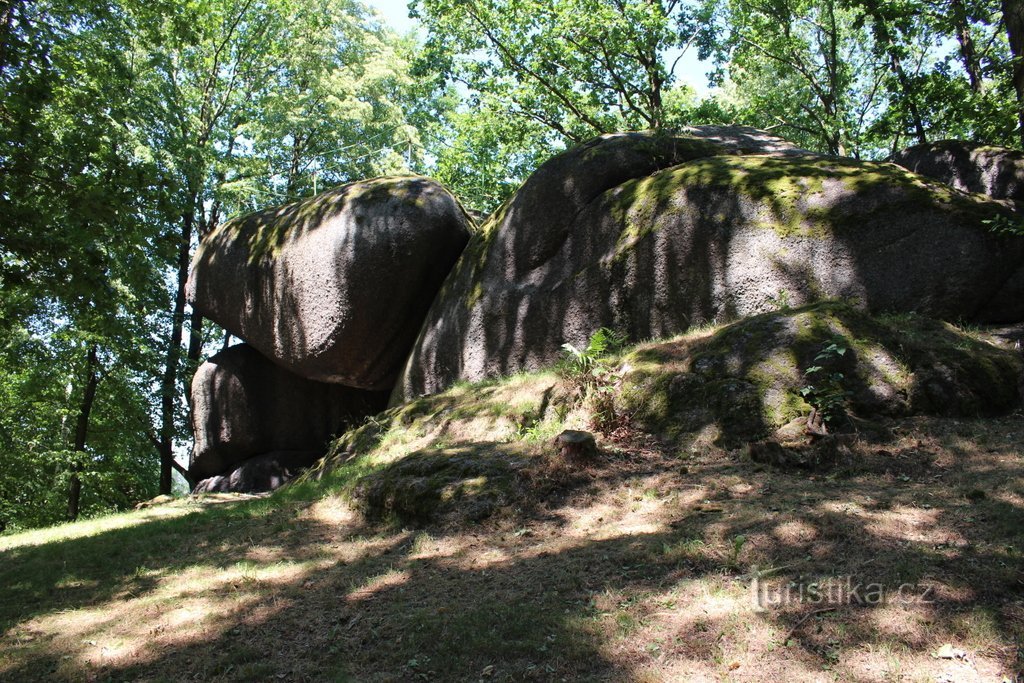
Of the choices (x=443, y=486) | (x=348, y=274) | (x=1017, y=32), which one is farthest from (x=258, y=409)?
(x=1017, y=32)

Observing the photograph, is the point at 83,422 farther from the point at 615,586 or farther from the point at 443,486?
the point at 615,586

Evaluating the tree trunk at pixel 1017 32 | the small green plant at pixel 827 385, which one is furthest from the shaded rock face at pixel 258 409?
the tree trunk at pixel 1017 32

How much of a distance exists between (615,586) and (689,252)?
19.2 feet

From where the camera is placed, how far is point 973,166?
34.4 feet

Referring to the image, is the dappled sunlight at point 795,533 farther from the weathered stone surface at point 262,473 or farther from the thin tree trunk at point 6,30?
the weathered stone surface at point 262,473

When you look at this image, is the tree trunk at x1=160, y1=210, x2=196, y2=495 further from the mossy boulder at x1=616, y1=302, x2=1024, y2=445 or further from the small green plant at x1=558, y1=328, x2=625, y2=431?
the mossy boulder at x1=616, y1=302, x2=1024, y2=445

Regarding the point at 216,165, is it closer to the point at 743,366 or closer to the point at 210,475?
the point at 210,475

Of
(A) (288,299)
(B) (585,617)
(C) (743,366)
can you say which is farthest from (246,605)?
(A) (288,299)

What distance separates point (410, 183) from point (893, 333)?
8.98 m

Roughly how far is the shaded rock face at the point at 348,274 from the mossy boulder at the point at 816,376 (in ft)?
21.5

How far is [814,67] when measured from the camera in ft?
75.9

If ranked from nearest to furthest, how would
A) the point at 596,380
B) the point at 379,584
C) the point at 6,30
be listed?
1. the point at 379,584
2. the point at 6,30
3. the point at 596,380

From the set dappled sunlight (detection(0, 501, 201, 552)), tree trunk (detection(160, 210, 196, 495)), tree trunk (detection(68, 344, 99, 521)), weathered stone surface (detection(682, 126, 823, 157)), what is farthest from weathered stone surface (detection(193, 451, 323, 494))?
weathered stone surface (detection(682, 126, 823, 157))

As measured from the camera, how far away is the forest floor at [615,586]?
3354 millimetres
